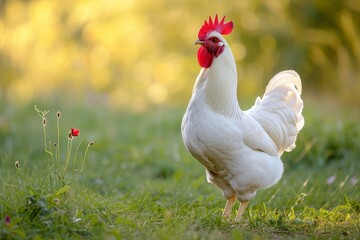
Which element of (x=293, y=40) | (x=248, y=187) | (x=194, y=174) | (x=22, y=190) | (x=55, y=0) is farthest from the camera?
(x=55, y=0)


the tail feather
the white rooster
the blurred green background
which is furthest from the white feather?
the blurred green background

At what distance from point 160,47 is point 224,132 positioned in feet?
28.3

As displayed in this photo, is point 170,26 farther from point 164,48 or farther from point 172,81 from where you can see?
point 172,81

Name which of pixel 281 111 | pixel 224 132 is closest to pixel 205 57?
pixel 224 132

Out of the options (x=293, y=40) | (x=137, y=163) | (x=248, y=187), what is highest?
(x=293, y=40)

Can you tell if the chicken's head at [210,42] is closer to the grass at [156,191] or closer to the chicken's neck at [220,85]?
the chicken's neck at [220,85]

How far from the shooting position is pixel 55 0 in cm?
1327

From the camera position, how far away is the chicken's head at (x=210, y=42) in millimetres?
4062

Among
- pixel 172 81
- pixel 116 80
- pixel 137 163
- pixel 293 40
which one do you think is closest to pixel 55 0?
pixel 116 80

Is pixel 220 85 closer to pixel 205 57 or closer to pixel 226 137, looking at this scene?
pixel 205 57

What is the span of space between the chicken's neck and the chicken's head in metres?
0.05

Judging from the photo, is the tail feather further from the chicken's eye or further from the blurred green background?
the blurred green background

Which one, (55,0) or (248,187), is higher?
(55,0)

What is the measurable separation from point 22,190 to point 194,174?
2803 millimetres
